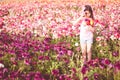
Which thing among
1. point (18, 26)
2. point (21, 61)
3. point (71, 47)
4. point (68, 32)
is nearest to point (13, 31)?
point (18, 26)

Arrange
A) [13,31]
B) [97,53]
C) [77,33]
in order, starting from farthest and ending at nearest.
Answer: [13,31]
[77,33]
[97,53]

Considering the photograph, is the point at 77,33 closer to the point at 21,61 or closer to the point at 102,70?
the point at 21,61

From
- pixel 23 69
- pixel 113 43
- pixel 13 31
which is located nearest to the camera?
pixel 23 69

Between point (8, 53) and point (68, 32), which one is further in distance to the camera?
point (68, 32)

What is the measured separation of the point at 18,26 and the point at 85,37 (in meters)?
4.11

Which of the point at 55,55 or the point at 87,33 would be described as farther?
the point at 55,55

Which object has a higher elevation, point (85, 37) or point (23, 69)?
point (85, 37)

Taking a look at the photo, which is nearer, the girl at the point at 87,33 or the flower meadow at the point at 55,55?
the flower meadow at the point at 55,55

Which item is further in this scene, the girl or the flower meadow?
the girl

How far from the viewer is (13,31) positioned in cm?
1042

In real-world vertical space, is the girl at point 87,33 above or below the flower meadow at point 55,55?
above

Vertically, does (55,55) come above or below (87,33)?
below

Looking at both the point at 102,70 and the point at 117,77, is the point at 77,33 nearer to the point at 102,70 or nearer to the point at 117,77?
the point at 102,70

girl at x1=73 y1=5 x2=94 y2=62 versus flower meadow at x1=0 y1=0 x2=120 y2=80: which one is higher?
girl at x1=73 y1=5 x2=94 y2=62
